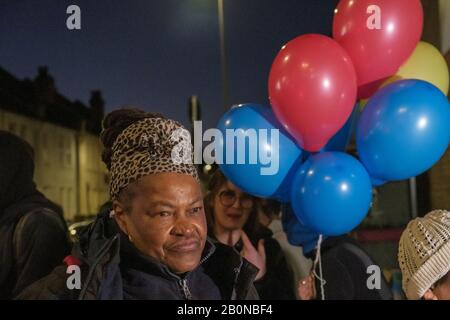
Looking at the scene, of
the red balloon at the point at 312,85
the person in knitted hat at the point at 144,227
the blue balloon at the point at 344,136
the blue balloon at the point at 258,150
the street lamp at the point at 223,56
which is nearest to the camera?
Answer: the person in knitted hat at the point at 144,227

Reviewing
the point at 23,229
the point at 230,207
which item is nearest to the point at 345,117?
the point at 230,207

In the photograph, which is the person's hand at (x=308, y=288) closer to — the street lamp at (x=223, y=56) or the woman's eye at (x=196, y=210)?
the woman's eye at (x=196, y=210)

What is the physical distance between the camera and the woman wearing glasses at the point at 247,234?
84.3 inches

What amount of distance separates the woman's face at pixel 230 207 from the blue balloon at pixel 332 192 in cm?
33

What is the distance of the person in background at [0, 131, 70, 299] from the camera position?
1512 millimetres

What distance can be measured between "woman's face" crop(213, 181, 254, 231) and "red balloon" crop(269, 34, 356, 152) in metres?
0.46

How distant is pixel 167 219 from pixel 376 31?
3.59 ft

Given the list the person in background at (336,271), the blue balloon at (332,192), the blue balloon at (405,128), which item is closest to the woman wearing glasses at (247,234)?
the person in background at (336,271)

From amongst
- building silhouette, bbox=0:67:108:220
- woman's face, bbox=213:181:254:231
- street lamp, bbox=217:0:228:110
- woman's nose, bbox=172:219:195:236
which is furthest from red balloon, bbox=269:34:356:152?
building silhouette, bbox=0:67:108:220

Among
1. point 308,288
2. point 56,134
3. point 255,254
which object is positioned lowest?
point 308,288

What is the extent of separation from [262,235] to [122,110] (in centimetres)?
104

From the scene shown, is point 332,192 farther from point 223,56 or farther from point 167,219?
point 223,56

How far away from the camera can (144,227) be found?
131 centimetres
